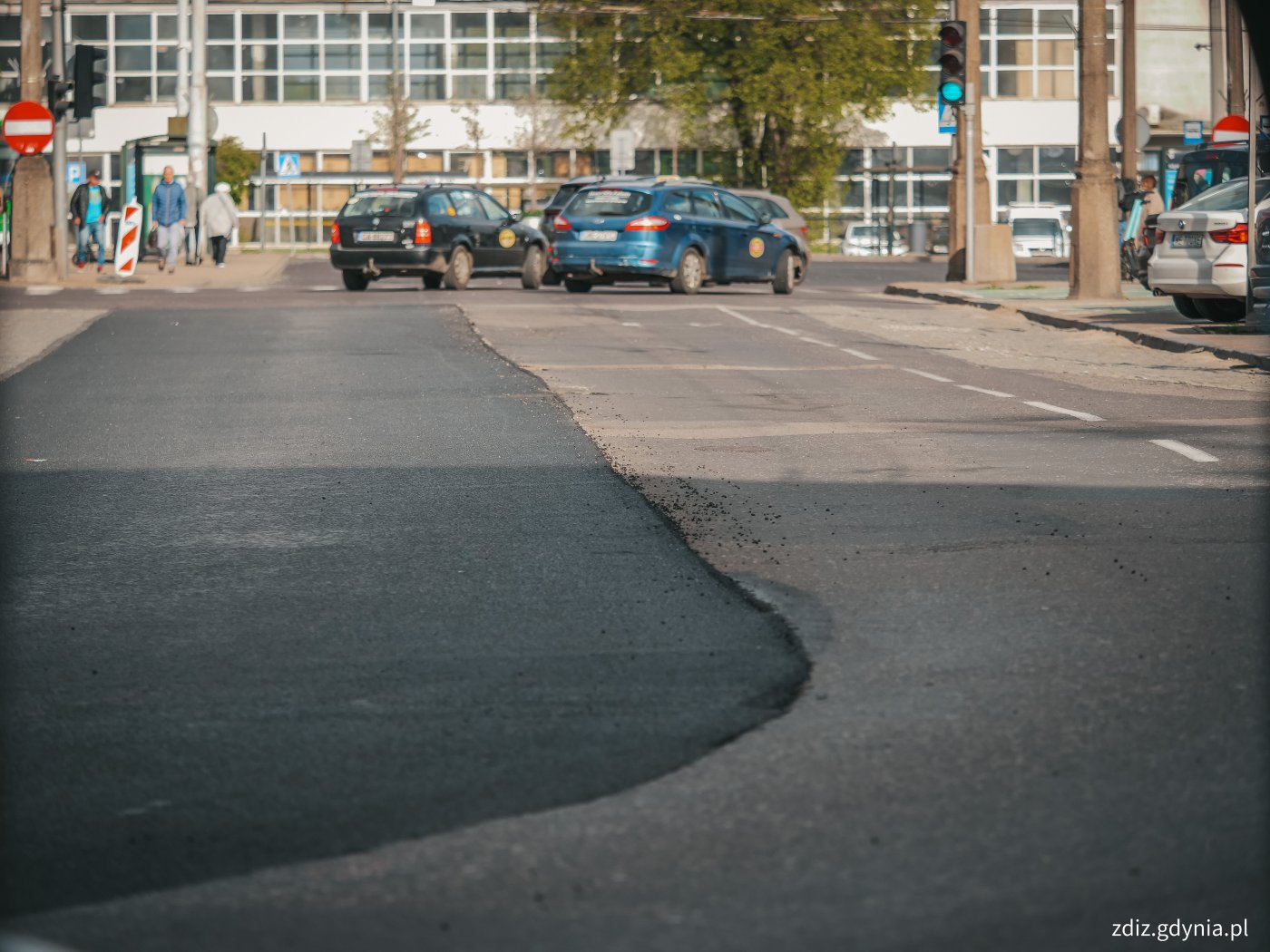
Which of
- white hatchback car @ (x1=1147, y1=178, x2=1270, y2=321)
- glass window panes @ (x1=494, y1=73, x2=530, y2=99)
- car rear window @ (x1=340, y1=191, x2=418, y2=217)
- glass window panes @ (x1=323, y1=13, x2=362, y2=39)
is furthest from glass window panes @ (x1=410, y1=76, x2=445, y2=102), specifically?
white hatchback car @ (x1=1147, y1=178, x2=1270, y2=321)

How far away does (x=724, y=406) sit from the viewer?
1438 centimetres

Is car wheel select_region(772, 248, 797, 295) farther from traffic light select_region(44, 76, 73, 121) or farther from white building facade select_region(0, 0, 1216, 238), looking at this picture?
white building facade select_region(0, 0, 1216, 238)

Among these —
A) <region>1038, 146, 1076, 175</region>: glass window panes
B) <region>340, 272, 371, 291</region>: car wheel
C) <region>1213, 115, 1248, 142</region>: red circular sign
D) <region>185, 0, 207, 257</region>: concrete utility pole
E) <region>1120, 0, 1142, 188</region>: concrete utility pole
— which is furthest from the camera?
<region>1038, 146, 1076, 175</region>: glass window panes

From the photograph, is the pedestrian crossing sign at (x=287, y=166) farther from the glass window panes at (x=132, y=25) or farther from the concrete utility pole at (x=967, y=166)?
the concrete utility pole at (x=967, y=166)

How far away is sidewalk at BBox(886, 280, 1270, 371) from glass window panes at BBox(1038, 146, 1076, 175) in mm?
47372

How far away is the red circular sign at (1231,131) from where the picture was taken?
37375 millimetres

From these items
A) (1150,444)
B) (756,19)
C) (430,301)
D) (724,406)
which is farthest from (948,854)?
(756,19)

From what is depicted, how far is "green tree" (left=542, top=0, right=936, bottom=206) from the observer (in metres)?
65.2

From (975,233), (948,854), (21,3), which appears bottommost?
(948,854)

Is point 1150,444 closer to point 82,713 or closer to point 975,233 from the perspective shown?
point 82,713

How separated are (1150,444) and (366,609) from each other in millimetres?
5964

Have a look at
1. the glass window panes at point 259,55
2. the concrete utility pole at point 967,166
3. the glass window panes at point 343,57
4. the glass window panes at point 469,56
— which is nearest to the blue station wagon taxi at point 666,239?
the concrete utility pole at point 967,166

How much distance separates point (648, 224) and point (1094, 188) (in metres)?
6.31

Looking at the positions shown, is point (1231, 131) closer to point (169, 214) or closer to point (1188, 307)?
point (1188, 307)
